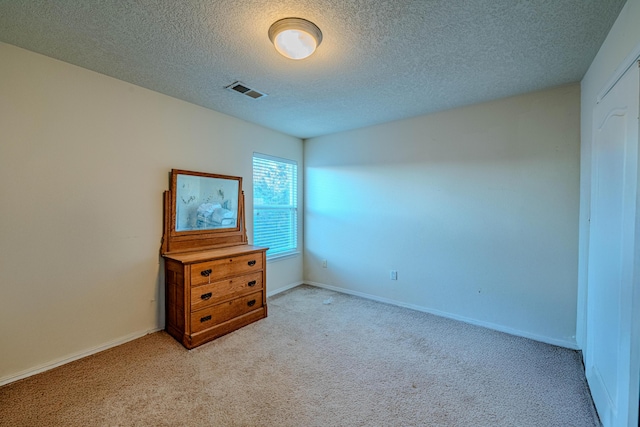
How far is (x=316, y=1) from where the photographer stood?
1.45 metres

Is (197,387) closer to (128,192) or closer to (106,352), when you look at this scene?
(106,352)

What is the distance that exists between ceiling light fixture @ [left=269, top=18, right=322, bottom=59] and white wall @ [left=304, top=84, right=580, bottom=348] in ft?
6.60

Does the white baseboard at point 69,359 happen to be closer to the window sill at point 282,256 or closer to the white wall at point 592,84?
the window sill at point 282,256

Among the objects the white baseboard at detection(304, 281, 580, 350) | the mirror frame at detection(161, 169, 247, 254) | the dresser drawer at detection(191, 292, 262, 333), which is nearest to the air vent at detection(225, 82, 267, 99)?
the mirror frame at detection(161, 169, 247, 254)

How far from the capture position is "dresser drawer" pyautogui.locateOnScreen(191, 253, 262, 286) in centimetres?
246

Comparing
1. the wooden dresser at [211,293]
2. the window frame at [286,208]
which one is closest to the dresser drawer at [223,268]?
the wooden dresser at [211,293]

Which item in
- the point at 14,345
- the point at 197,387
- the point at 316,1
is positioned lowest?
the point at 197,387

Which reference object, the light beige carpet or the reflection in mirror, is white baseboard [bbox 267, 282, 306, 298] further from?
the reflection in mirror

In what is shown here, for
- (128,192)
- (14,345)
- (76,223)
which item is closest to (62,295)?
(14,345)

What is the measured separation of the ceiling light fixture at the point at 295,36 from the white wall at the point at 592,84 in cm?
168

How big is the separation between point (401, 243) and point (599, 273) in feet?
6.04

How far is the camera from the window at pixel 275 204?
12.1ft

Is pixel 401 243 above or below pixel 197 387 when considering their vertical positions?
above

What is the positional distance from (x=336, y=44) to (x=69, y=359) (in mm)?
3195
